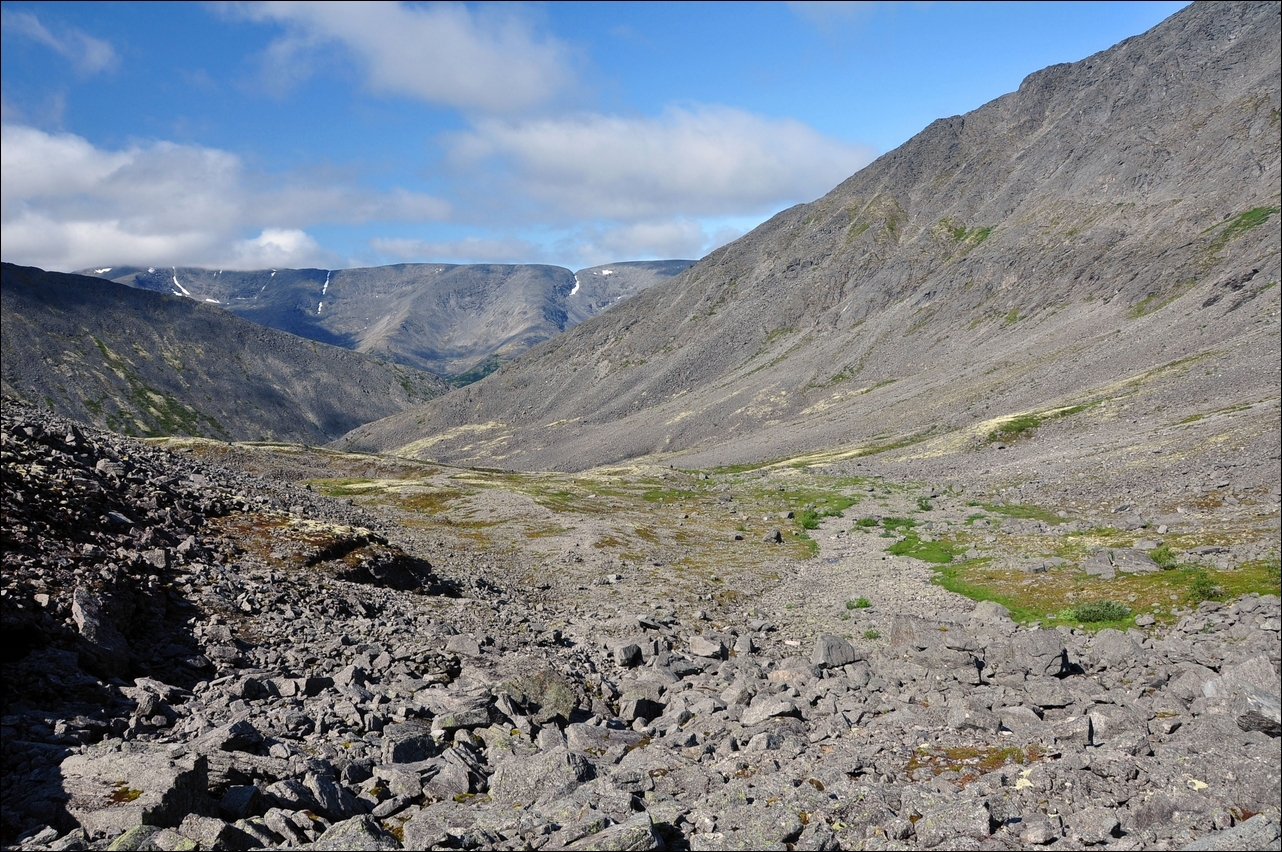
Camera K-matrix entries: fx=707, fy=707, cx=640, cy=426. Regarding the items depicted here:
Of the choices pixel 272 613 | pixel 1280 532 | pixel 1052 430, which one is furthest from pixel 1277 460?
pixel 272 613

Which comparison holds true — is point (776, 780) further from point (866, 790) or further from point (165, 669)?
point (165, 669)

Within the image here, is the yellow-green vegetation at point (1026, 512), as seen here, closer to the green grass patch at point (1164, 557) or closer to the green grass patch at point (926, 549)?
the green grass patch at point (926, 549)

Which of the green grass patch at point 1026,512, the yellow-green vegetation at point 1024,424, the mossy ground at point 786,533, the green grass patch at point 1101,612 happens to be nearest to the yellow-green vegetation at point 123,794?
the mossy ground at point 786,533

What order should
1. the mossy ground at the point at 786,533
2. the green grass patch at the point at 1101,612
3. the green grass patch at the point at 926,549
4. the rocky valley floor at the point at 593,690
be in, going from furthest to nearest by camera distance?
1. the green grass patch at the point at 926,549
2. the mossy ground at the point at 786,533
3. the green grass patch at the point at 1101,612
4. the rocky valley floor at the point at 593,690

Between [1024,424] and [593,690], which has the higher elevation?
[1024,424]

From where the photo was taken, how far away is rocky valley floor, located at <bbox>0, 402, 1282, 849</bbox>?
13.4 meters

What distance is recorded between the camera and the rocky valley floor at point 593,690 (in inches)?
527

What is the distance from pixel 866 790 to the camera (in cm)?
1495

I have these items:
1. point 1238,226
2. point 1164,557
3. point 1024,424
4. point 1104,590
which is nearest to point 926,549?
point 1164,557

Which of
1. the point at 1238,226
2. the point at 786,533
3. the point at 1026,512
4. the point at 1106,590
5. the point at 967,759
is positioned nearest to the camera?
the point at 967,759

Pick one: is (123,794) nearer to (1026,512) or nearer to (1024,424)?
(1026,512)

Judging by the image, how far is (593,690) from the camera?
77.4 ft

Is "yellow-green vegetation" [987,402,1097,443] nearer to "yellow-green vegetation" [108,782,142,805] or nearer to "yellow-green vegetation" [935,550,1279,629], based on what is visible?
"yellow-green vegetation" [935,550,1279,629]

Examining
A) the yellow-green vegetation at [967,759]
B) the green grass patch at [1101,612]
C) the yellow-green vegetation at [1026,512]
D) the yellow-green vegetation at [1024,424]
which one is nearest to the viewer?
the yellow-green vegetation at [967,759]
